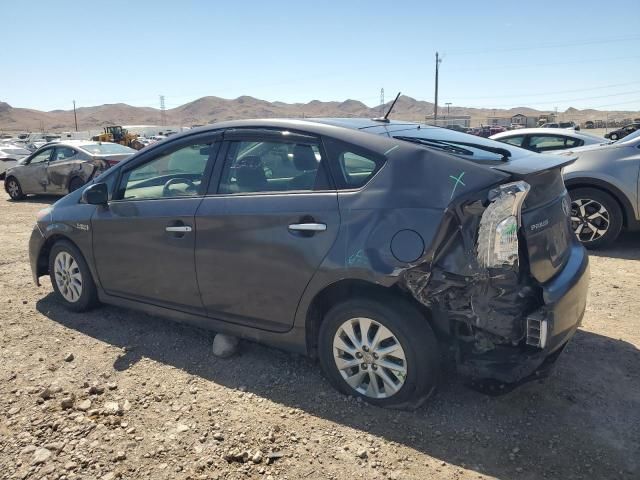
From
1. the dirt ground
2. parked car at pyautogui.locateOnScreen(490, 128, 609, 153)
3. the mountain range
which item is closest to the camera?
the dirt ground

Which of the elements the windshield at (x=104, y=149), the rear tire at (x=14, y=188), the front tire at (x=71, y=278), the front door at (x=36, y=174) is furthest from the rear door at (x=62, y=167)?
the front tire at (x=71, y=278)

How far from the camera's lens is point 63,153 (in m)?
12.4

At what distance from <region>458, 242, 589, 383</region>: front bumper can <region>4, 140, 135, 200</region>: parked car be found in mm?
10863

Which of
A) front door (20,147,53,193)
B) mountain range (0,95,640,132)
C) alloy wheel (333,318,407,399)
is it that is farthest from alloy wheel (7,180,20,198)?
mountain range (0,95,640,132)

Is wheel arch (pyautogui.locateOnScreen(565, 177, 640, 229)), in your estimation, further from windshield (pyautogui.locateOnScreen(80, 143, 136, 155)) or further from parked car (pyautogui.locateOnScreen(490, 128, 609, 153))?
windshield (pyautogui.locateOnScreen(80, 143, 136, 155))

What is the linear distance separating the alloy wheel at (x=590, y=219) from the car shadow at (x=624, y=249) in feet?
0.71

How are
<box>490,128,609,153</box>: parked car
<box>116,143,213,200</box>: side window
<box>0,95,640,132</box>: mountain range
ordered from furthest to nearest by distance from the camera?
<box>0,95,640,132</box>: mountain range
<box>490,128,609,153</box>: parked car
<box>116,143,213,200</box>: side window

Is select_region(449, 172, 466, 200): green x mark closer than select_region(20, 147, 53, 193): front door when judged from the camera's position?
Yes

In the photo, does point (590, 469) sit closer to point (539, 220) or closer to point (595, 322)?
point (539, 220)

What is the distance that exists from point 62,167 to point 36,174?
1064mm

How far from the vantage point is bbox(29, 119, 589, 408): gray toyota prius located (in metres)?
2.66

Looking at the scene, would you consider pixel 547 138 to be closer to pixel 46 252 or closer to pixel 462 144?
pixel 462 144

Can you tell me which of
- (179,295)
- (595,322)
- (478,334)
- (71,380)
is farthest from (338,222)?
(595,322)

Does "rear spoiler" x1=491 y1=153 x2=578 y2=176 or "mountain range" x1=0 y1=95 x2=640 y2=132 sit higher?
"mountain range" x1=0 y1=95 x2=640 y2=132
